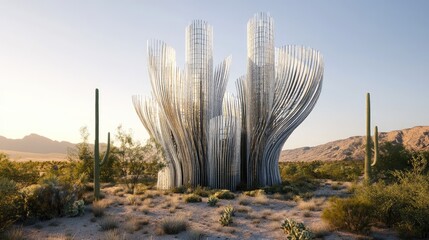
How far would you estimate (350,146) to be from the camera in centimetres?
10981

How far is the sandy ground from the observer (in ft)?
31.9

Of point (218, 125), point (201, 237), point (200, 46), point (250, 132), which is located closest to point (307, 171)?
point (250, 132)

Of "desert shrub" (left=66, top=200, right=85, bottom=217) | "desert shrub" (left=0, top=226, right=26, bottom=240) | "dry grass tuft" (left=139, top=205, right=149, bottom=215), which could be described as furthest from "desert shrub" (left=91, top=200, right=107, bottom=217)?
"desert shrub" (left=0, top=226, right=26, bottom=240)

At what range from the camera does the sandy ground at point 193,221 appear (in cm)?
973

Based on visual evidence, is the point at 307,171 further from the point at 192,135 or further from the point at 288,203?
the point at 288,203

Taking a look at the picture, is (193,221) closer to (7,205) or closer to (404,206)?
(7,205)

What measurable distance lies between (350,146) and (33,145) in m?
136

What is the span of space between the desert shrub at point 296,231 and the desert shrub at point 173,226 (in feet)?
9.36

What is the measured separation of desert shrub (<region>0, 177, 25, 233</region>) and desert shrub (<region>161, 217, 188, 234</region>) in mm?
4314

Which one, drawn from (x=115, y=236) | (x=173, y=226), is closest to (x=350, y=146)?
(x=173, y=226)

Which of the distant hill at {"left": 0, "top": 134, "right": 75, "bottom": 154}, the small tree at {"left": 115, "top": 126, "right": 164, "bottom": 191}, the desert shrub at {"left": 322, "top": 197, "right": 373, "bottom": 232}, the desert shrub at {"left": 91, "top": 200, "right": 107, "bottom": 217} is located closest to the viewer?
the desert shrub at {"left": 322, "top": 197, "right": 373, "bottom": 232}

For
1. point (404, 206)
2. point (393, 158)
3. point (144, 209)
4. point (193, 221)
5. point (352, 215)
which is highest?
point (393, 158)

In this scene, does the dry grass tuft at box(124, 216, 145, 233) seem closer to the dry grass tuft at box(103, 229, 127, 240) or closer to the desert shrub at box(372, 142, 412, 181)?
the dry grass tuft at box(103, 229, 127, 240)

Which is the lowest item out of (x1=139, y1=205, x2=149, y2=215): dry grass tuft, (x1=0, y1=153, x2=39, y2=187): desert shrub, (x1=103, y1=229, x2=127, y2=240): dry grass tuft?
(x1=139, y1=205, x2=149, y2=215): dry grass tuft
